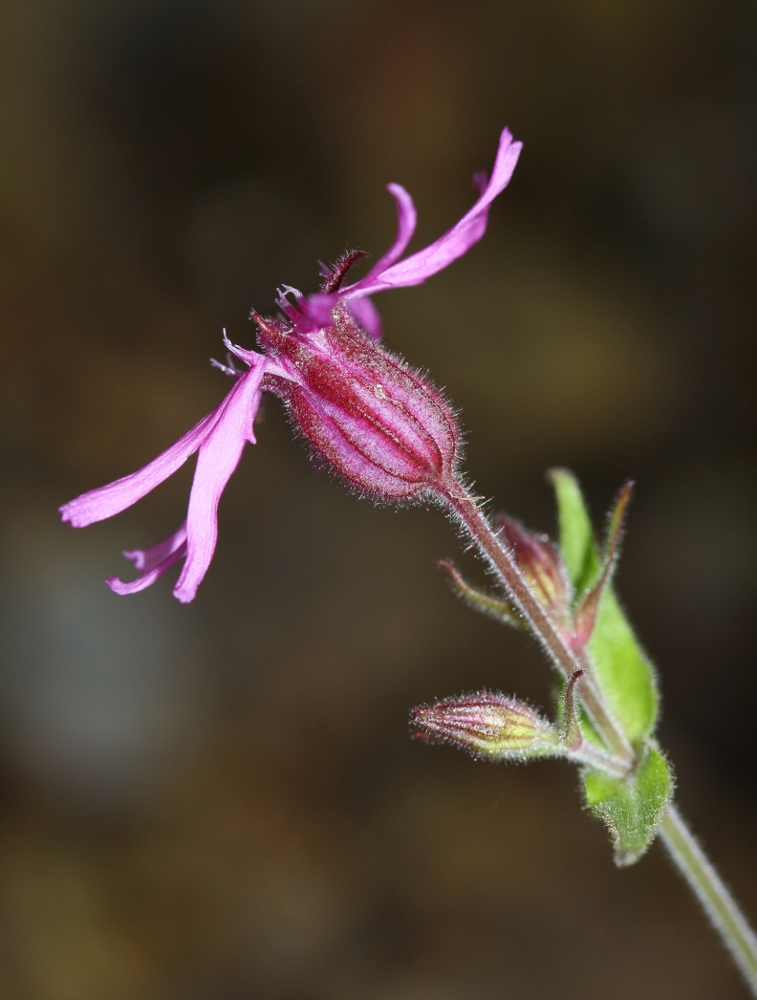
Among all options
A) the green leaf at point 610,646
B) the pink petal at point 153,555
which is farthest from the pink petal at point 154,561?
the green leaf at point 610,646

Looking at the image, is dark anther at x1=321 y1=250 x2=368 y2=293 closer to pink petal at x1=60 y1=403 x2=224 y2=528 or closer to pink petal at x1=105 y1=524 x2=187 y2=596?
pink petal at x1=60 y1=403 x2=224 y2=528

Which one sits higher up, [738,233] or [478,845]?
[738,233]

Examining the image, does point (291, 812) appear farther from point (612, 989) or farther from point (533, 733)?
point (533, 733)

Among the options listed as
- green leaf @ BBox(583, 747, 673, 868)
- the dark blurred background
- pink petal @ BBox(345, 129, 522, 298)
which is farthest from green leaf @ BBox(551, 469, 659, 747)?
the dark blurred background

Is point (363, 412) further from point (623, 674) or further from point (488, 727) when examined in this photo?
point (623, 674)

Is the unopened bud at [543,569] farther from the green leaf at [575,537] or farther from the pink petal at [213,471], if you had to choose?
the pink petal at [213,471]

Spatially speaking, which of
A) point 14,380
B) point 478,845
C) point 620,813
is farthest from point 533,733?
point 14,380
